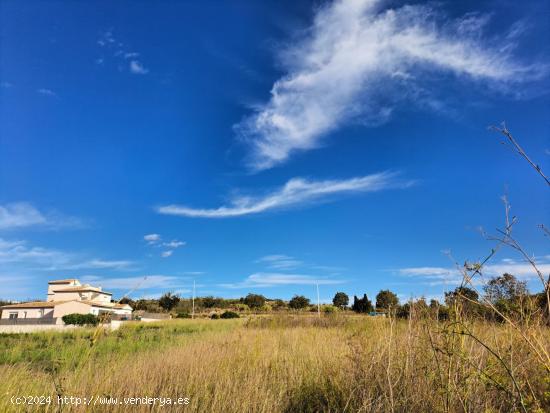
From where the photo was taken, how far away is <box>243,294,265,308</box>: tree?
2506 inches

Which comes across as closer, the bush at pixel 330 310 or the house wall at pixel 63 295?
the bush at pixel 330 310

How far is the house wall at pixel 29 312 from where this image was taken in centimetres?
4194

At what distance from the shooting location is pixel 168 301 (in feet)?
209

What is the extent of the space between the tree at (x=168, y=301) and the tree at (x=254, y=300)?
12.2 metres

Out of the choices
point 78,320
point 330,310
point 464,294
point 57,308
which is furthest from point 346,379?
point 57,308

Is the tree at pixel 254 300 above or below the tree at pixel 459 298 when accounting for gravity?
above

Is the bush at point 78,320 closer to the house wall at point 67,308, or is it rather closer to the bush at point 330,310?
the house wall at point 67,308

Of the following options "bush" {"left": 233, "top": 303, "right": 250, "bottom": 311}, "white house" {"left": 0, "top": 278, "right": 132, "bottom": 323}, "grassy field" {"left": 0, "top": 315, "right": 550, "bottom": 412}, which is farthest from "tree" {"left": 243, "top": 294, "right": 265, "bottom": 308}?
"grassy field" {"left": 0, "top": 315, "right": 550, "bottom": 412}

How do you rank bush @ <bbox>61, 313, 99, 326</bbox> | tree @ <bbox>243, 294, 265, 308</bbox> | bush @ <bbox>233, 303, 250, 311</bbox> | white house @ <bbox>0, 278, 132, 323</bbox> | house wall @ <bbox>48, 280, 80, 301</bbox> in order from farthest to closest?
1. tree @ <bbox>243, 294, 265, 308</bbox>
2. bush @ <bbox>233, 303, 250, 311</bbox>
3. house wall @ <bbox>48, 280, 80, 301</bbox>
4. white house @ <bbox>0, 278, 132, 323</bbox>
5. bush @ <bbox>61, 313, 99, 326</bbox>

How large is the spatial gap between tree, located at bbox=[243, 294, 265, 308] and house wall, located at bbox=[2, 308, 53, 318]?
31.3 metres

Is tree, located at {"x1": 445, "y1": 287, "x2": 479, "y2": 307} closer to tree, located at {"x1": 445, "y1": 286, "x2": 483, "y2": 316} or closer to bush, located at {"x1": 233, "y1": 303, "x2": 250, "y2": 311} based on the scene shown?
tree, located at {"x1": 445, "y1": 286, "x2": 483, "y2": 316}

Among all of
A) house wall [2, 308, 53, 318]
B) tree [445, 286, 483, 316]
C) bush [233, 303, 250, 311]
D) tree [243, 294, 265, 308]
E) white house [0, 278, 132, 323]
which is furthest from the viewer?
tree [243, 294, 265, 308]

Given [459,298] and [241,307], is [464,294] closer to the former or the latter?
[459,298]

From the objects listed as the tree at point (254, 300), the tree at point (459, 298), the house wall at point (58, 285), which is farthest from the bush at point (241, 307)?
the tree at point (459, 298)
